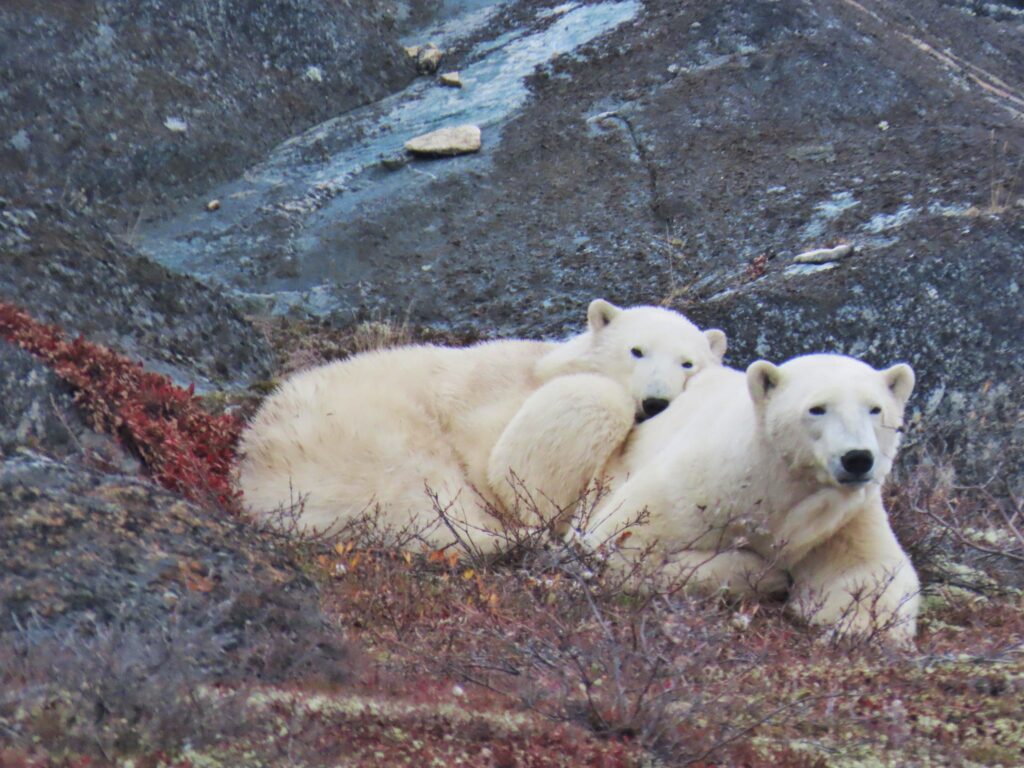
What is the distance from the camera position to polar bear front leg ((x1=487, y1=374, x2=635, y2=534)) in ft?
19.8

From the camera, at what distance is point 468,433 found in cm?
641

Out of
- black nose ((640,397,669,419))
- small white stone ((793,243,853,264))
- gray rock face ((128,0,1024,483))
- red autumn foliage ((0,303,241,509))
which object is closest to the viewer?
red autumn foliage ((0,303,241,509))

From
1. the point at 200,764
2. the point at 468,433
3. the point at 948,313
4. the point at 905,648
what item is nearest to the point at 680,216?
the point at 948,313

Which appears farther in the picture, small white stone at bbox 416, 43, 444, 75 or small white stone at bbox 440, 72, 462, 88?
small white stone at bbox 416, 43, 444, 75

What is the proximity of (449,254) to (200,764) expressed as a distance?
697cm

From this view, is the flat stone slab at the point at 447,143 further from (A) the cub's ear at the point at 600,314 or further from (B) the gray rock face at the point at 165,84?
(A) the cub's ear at the point at 600,314

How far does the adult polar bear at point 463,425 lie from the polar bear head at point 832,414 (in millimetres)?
1158

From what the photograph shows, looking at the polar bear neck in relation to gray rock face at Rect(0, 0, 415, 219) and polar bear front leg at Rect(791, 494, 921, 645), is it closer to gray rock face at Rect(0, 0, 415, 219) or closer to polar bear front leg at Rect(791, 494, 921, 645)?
polar bear front leg at Rect(791, 494, 921, 645)

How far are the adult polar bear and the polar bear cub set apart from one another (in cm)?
51

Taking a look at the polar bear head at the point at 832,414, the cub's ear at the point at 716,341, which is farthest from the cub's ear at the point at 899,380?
the cub's ear at the point at 716,341

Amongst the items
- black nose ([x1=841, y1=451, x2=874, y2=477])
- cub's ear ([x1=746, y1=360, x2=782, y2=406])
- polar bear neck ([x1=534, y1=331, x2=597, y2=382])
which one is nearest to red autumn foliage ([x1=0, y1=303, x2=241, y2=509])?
polar bear neck ([x1=534, y1=331, x2=597, y2=382])

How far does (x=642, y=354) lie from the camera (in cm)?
636

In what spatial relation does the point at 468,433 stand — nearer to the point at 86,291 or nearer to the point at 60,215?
the point at 86,291

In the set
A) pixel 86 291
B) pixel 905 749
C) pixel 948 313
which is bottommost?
pixel 948 313
